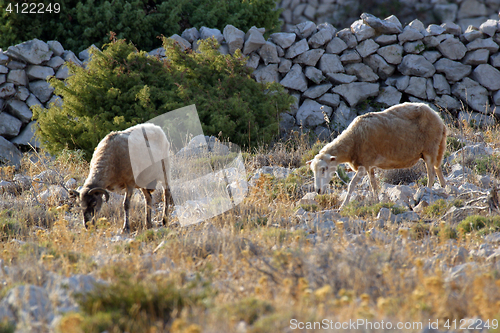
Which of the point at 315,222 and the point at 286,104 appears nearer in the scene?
the point at 315,222

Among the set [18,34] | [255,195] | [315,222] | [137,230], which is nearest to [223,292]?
[315,222]

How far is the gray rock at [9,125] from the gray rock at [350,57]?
32.0 feet

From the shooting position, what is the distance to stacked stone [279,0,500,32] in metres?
23.5

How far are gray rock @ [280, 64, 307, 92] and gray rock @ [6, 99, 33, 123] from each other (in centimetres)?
745

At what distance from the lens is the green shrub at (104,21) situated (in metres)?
12.6

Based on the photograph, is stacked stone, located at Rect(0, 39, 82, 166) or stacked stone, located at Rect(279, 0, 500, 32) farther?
stacked stone, located at Rect(279, 0, 500, 32)

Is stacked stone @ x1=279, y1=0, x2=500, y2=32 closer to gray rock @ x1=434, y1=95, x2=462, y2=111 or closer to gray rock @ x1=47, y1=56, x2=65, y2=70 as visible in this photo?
gray rock @ x1=434, y1=95, x2=462, y2=111

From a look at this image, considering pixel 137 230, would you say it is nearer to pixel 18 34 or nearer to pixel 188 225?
pixel 188 225

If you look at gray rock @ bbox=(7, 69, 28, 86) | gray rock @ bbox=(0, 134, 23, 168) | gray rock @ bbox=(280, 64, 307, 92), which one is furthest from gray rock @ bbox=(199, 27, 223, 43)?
gray rock @ bbox=(0, 134, 23, 168)

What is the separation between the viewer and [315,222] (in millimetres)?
5289

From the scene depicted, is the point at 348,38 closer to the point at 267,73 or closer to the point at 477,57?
the point at 267,73

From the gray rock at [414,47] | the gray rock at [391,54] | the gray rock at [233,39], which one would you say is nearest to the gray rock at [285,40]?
the gray rock at [233,39]

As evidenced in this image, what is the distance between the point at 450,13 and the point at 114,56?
20747 millimetres

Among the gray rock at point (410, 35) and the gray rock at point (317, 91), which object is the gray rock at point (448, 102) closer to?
the gray rock at point (410, 35)
